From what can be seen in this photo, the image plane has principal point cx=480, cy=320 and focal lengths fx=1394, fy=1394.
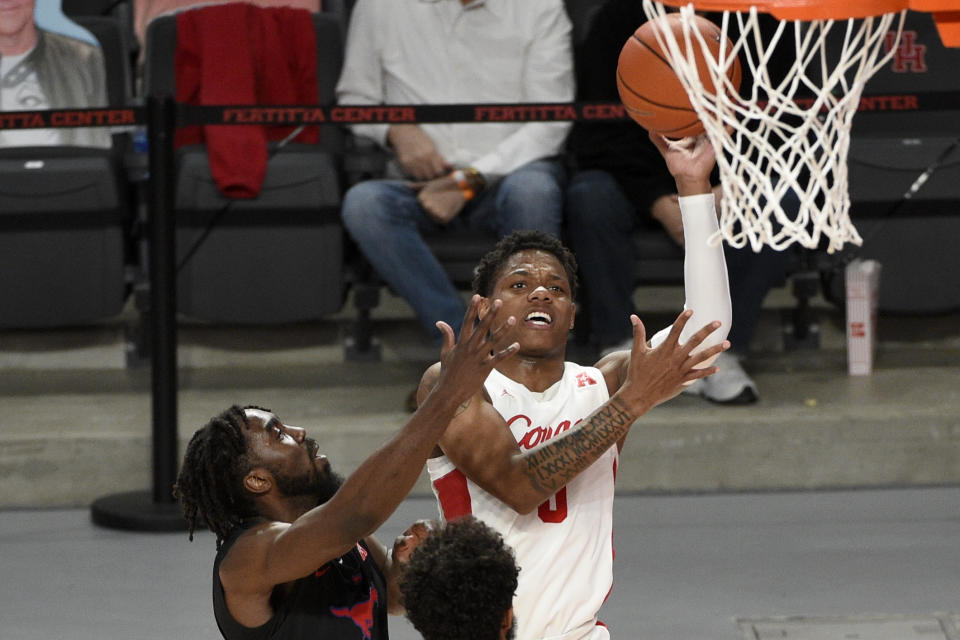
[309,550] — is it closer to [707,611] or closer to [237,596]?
[237,596]

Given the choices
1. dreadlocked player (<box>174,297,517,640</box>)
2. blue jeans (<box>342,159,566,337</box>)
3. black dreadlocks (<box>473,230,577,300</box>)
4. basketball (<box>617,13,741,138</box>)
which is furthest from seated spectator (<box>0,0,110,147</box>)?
dreadlocked player (<box>174,297,517,640</box>)

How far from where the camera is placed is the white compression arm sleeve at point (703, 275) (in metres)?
2.97

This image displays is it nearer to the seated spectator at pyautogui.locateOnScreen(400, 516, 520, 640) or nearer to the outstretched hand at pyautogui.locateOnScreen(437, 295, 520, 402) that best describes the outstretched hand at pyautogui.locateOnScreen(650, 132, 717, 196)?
the outstretched hand at pyautogui.locateOnScreen(437, 295, 520, 402)

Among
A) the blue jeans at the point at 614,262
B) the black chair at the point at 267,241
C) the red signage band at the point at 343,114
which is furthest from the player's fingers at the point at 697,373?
the black chair at the point at 267,241

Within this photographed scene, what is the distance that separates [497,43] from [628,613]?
306cm

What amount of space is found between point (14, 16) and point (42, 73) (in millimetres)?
309

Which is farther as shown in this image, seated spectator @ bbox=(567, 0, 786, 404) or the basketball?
seated spectator @ bbox=(567, 0, 786, 404)

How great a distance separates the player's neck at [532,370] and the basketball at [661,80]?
0.58 m

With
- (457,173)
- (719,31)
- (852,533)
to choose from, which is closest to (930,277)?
(852,533)

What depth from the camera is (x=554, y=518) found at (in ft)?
10.2

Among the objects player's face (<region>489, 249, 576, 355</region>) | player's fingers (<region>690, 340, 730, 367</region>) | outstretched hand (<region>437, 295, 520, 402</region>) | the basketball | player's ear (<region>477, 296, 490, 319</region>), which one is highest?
the basketball

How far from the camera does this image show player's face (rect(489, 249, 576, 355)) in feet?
10.5

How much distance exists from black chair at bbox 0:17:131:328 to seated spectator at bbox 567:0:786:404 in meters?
2.11

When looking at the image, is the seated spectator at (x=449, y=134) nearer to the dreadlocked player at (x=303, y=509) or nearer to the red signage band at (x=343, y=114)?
the red signage band at (x=343, y=114)
